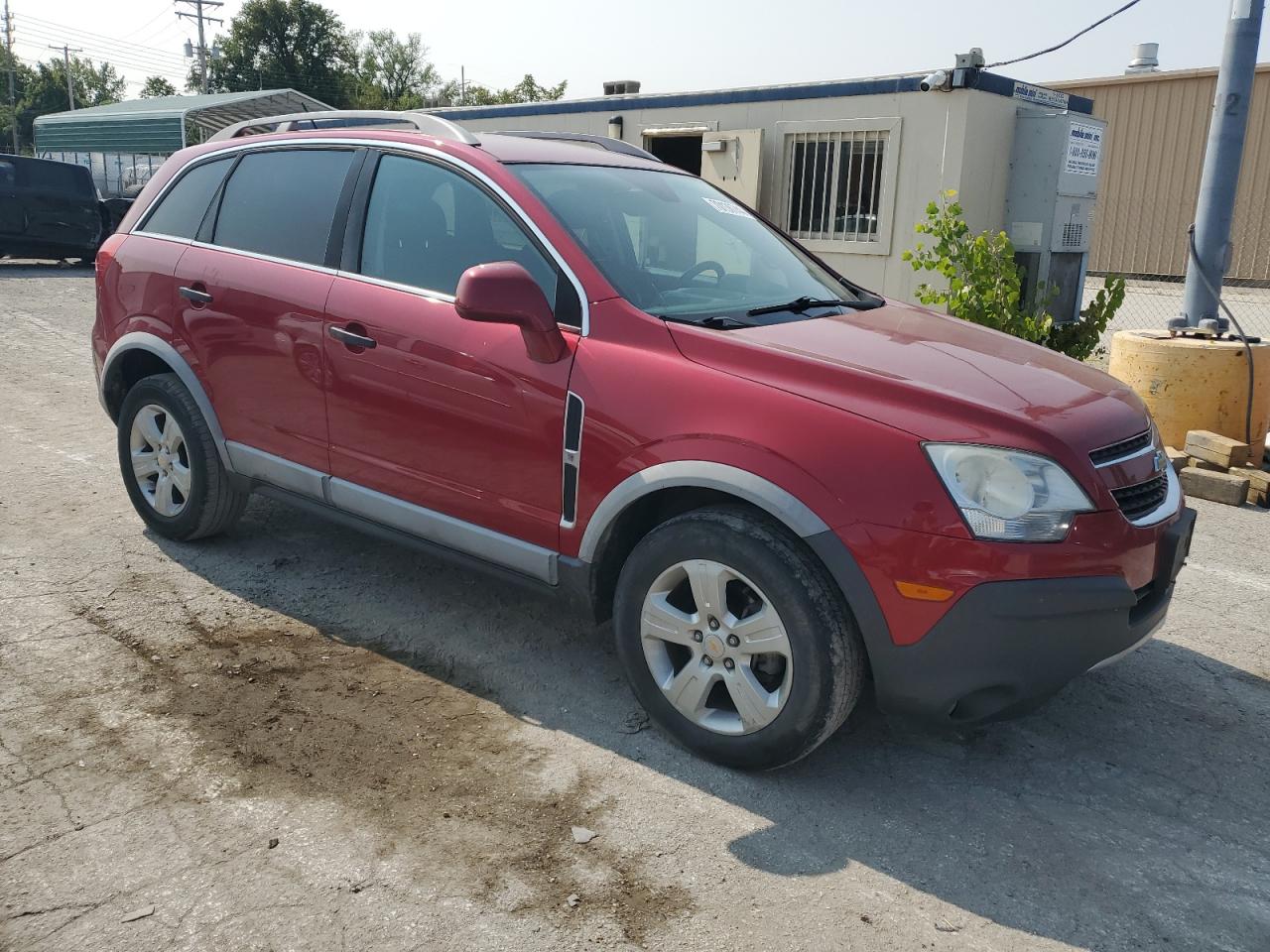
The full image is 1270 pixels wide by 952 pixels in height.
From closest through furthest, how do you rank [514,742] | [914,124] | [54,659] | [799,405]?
[799,405]
[514,742]
[54,659]
[914,124]

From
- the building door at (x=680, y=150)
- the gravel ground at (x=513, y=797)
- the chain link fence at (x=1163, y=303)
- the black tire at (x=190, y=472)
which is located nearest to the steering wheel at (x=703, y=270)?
the gravel ground at (x=513, y=797)

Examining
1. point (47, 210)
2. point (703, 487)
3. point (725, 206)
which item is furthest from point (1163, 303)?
point (47, 210)

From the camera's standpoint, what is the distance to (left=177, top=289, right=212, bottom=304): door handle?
14.5ft

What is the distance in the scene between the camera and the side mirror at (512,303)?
3205 mm

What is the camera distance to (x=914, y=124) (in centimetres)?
927

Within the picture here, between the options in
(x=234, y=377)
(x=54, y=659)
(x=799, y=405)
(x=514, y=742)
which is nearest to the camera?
(x=799, y=405)

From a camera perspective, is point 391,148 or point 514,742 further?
point 391,148

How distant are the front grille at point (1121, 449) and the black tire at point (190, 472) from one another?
3.48 m

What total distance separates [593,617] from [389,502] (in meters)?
0.95

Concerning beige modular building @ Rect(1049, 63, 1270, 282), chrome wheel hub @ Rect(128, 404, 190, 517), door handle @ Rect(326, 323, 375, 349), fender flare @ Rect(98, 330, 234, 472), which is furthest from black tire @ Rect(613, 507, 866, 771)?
beige modular building @ Rect(1049, 63, 1270, 282)

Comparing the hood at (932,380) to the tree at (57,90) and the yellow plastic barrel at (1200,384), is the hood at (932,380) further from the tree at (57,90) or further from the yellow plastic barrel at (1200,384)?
the tree at (57,90)

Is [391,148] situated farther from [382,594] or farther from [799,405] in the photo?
[799,405]

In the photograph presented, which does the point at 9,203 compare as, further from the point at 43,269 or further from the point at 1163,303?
the point at 1163,303

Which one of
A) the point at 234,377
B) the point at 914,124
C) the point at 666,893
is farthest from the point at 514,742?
the point at 914,124
